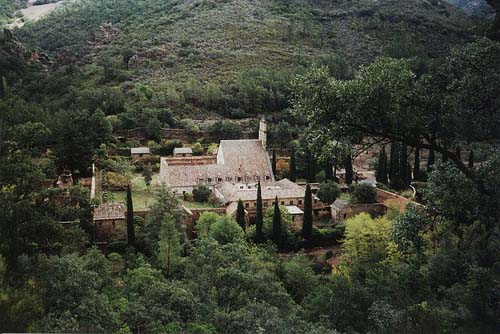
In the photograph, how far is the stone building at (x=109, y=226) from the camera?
46.7ft

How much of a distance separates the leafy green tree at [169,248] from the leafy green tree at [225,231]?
135 centimetres

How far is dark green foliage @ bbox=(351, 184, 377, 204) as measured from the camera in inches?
668

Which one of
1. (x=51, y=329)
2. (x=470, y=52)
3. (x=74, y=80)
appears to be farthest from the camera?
(x=74, y=80)

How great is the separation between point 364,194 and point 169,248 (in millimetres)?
7444

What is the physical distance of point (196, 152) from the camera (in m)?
24.0

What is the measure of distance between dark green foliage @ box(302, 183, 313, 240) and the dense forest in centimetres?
16

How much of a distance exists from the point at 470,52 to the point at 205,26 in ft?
139

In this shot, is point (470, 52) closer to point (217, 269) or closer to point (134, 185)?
point (217, 269)

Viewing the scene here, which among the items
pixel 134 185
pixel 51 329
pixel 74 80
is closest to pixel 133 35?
pixel 74 80

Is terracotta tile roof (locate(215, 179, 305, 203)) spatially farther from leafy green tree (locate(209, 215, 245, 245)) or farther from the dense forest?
leafy green tree (locate(209, 215, 245, 245))

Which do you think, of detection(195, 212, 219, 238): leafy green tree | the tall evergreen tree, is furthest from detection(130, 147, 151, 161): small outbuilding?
the tall evergreen tree

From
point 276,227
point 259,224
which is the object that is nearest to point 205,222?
point 259,224

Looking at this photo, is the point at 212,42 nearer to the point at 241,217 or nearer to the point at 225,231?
the point at 241,217

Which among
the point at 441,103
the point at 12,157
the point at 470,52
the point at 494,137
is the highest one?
the point at 470,52
